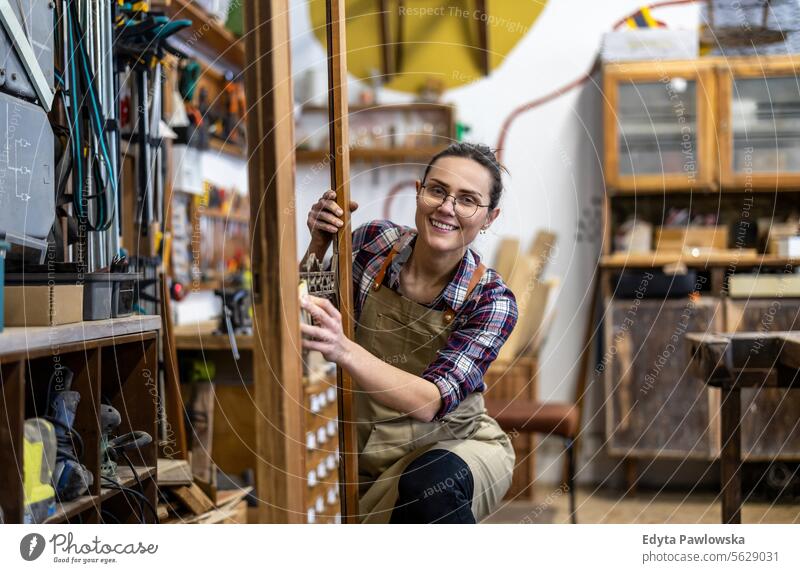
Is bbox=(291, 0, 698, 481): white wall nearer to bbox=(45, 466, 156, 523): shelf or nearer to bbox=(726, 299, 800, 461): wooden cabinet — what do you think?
bbox=(726, 299, 800, 461): wooden cabinet

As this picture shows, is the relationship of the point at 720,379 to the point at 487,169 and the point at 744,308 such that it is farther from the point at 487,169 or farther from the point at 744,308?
the point at 744,308

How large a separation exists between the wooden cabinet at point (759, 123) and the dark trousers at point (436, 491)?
256 cm

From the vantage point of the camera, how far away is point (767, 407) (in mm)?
3596

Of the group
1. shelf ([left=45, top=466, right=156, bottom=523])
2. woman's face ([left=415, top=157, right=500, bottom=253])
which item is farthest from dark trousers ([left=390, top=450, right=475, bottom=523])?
shelf ([left=45, top=466, right=156, bottom=523])

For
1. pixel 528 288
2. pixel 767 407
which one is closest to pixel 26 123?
pixel 528 288

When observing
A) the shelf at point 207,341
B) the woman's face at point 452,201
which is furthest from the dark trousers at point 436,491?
the shelf at point 207,341

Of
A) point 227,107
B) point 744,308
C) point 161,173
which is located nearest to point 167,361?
point 161,173

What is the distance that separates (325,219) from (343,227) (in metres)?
0.04

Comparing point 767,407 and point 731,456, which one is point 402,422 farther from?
point 767,407

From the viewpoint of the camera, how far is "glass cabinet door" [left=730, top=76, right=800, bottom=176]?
3668 millimetres

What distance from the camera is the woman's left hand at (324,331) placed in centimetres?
143

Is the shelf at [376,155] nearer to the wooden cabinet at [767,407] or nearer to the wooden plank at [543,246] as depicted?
the wooden plank at [543,246]

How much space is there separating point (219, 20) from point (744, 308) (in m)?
2.53

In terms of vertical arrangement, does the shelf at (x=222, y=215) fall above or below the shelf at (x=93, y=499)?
above
